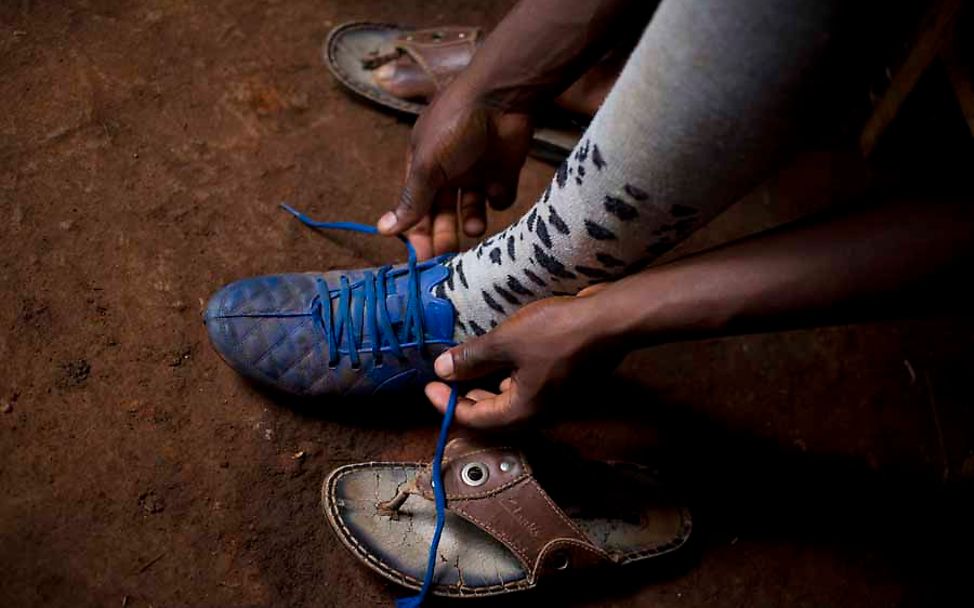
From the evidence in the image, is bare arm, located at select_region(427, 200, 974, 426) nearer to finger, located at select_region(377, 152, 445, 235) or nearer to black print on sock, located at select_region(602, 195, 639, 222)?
black print on sock, located at select_region(602, 195, 639, 222)

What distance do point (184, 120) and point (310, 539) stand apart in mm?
756

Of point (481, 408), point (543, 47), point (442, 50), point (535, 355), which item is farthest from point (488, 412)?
point (442, 50)

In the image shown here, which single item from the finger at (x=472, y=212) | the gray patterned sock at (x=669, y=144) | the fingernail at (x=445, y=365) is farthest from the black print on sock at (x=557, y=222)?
the finger at (x=472, y=212)

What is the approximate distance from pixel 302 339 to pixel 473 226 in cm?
32

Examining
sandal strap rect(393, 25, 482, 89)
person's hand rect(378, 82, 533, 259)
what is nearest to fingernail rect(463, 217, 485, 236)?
person's hand rect(378, 82, 533, 259)

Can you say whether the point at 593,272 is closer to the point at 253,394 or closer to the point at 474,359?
the point at 474,359

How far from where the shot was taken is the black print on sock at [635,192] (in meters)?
0.76

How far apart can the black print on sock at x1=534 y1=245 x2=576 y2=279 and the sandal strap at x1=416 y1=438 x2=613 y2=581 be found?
0.24 m

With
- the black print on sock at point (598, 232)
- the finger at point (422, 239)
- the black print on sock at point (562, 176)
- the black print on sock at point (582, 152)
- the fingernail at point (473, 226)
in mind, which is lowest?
the finger at point (422, 239)

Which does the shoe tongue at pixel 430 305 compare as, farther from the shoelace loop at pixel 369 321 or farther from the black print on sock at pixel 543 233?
the black print on sock at pixel 543 233

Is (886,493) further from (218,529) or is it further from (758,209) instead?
(218,529)

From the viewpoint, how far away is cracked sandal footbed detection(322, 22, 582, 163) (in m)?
1.38

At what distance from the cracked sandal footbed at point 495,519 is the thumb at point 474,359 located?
11 centimetres

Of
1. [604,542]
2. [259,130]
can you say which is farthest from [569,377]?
[259,130]
